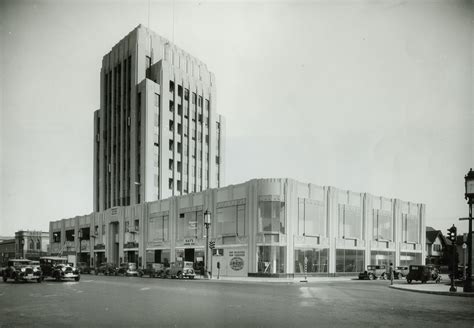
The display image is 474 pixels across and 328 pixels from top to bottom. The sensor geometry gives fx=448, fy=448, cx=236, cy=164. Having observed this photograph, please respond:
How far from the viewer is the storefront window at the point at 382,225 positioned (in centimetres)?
5612

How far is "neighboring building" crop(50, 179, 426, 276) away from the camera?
148 feet

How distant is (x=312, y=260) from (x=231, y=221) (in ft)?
31.2

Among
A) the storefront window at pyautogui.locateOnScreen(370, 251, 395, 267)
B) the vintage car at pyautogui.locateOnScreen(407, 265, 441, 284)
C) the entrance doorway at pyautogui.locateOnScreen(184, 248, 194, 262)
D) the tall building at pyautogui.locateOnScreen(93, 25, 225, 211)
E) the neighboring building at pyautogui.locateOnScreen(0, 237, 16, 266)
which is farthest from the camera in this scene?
the neighboring building at pyautogui.locateOnScreen(0, 237, 16, 266)

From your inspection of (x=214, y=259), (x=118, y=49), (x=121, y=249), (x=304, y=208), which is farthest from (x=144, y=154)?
(x=304, y=208)

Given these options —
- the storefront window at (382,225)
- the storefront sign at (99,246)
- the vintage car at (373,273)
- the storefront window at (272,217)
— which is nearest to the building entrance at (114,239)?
the storefront sign at (99,246)

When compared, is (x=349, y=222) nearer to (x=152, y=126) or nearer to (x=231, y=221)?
(x=231, y=221)

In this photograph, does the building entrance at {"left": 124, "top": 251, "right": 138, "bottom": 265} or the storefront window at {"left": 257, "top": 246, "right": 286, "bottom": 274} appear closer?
the storefront window at {"left": 257, "top": 246, "right": 286, "bottom": 274}

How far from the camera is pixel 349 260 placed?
2039 inches

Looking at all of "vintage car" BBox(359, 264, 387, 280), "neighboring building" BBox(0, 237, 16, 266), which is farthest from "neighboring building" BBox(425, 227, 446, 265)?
"neighboring building" BBox(0, 237, 16, 266)

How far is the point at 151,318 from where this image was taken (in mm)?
13242

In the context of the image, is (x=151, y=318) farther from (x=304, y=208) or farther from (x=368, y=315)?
(x=304, y=208)

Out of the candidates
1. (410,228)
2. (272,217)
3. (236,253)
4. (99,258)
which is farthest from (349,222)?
(99,258)

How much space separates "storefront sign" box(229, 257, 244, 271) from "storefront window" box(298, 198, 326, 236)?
22.2 feet

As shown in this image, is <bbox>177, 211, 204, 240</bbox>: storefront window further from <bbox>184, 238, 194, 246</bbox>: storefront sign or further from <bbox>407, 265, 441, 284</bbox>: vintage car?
<bbox>407, 265, 441, 284</bbox>: vintage car
